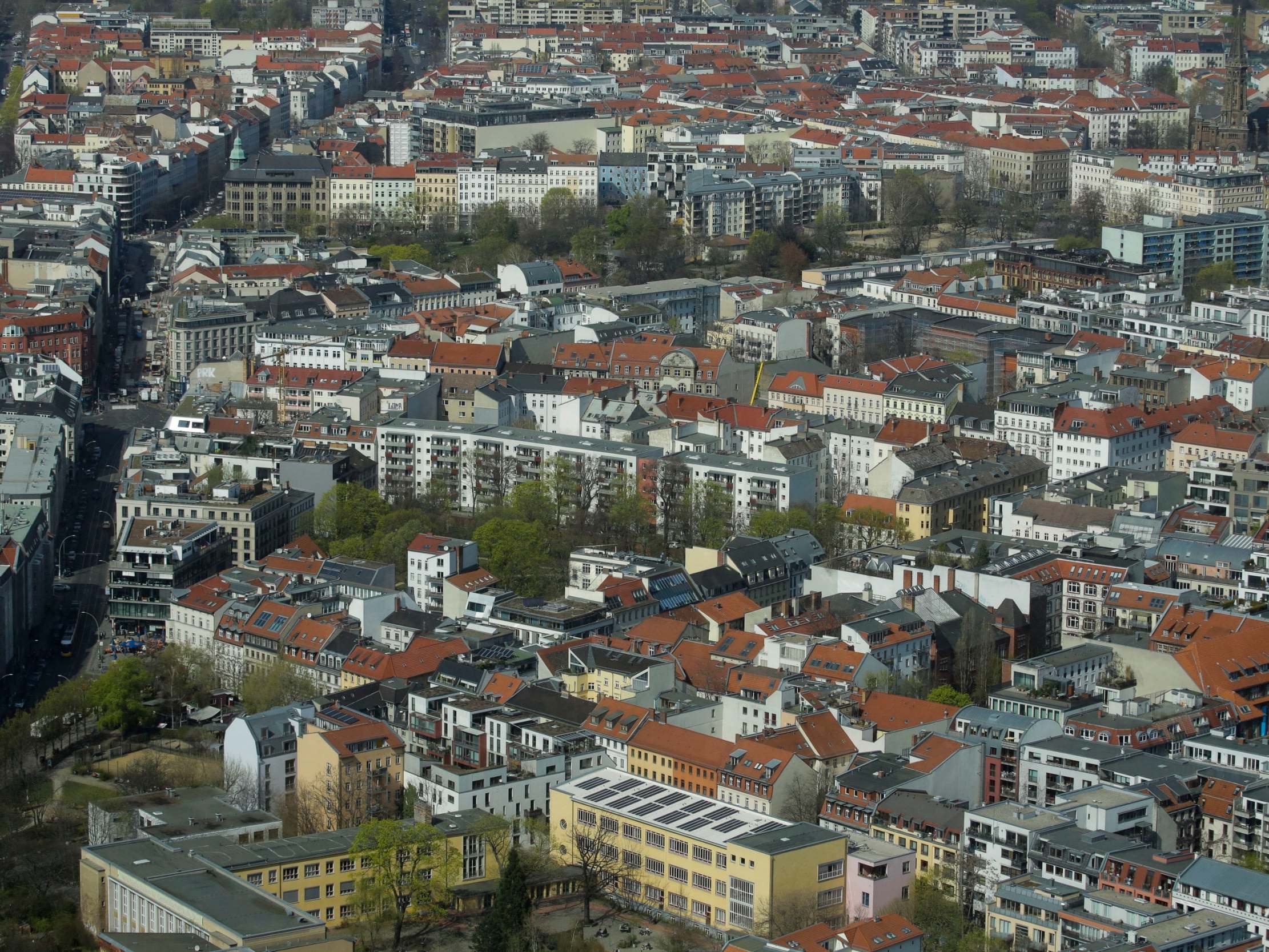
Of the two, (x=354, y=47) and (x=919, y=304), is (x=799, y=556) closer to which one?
(x=919, y=304)

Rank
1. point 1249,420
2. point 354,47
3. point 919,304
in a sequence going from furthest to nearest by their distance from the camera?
point 354,47 < point 919,304 < point 1249,420

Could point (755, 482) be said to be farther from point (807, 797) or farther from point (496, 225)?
point (496, 225)

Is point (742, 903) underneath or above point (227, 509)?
underneath

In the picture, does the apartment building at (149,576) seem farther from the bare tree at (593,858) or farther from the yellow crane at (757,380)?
the yellow crane at (757,380)

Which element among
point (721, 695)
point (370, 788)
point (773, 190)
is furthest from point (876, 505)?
point (773, 190)

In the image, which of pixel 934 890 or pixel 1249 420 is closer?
pixel 934 890

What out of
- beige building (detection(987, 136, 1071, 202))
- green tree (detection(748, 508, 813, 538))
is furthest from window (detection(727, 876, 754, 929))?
beige building (detection(987, 136, 1071, 202))

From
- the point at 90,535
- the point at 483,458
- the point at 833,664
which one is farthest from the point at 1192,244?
the point at 833,664
